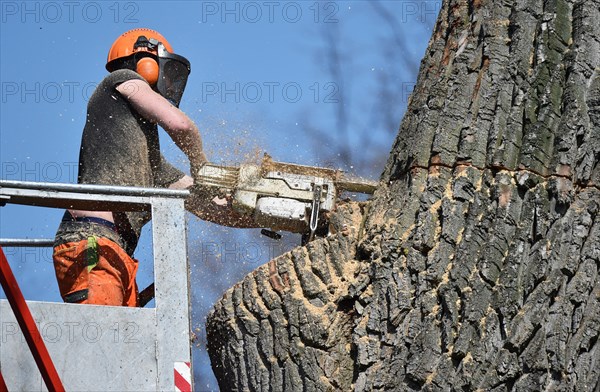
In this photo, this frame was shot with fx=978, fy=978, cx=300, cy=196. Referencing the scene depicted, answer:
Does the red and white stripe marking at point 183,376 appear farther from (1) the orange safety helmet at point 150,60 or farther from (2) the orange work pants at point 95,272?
(1) the orange safety helmet at point 150,60

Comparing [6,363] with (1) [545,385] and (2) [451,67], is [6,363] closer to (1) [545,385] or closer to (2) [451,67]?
(1) [545,385]


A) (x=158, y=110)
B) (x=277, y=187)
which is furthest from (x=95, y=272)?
(x=277, y=187)

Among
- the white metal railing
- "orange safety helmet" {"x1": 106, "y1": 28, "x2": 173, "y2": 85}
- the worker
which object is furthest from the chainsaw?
the white metal railing

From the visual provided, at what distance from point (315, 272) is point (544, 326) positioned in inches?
40.4

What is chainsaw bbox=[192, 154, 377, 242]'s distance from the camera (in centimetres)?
497

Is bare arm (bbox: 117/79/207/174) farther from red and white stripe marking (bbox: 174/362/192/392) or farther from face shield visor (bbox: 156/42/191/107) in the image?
red and white stripe marking (bbox: 174/362/192/392)

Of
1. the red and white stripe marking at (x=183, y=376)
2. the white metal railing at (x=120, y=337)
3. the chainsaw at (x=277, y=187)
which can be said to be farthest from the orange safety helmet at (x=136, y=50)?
the red and white stripe marking at (x=183, y=376)

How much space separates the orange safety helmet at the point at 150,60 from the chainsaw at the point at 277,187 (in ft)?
1.74

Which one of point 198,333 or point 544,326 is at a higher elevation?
point 544,326

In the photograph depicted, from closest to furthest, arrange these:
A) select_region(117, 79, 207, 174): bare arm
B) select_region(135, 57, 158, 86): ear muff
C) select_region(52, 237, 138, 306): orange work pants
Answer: select_region(52, 237, 138, 306): orange work pants
select_region(117, 79, 207, 174): bare arm
select_region(135, 57, 158, 86): ear muff

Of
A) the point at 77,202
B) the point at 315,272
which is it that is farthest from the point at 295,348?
the point at 77,202

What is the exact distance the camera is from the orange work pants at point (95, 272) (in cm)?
441

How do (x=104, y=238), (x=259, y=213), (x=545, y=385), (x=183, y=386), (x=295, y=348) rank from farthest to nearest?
(x=259, y=213)
(x=104, y=238)
(x=295, y=348)
(x=545, y=385)
(x=183, y=386)

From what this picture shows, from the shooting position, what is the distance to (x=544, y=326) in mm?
3562
